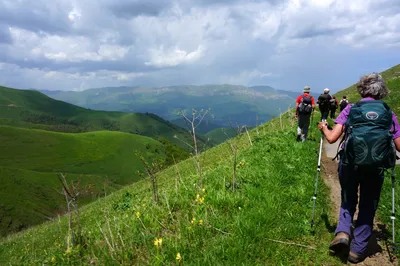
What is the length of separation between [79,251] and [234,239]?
121 inches

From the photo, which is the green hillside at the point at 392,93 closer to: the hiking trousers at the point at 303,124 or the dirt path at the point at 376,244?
the hiking trousers at the point at 303,124

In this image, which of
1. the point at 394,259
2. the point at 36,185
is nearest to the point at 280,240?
the point at 394,259

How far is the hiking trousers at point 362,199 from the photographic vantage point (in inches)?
210

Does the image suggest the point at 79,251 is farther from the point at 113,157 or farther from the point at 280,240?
the point at 113,157

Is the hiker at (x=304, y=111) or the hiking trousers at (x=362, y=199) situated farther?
the hiker at (x=304, y=111)

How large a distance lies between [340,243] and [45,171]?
183065 millimetres

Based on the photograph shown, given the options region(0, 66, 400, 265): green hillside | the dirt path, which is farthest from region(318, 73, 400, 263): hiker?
region(0, 66, 400, 265): green hillside

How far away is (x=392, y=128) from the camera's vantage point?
5336mm

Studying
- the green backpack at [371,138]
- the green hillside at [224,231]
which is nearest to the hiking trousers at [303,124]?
the green hillside at [224,231]

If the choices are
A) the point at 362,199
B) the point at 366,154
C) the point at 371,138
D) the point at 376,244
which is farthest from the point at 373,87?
the point at 376,244

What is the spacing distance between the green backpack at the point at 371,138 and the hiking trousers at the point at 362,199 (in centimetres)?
31

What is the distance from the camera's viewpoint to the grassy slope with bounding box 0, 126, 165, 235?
10238 centimetres

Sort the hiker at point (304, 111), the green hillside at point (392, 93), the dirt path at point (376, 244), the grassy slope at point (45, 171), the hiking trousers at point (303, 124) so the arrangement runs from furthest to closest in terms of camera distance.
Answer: the grassy slope at point (45, 171) → the green hillside at point (392, 93) → the hiking trousers at point (303, 124) → the hiker at point (304, 111) → the dirt path at point (376, 244)

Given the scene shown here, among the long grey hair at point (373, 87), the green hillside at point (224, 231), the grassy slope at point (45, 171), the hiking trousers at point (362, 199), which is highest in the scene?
the long grey hair at point (373, 87)
